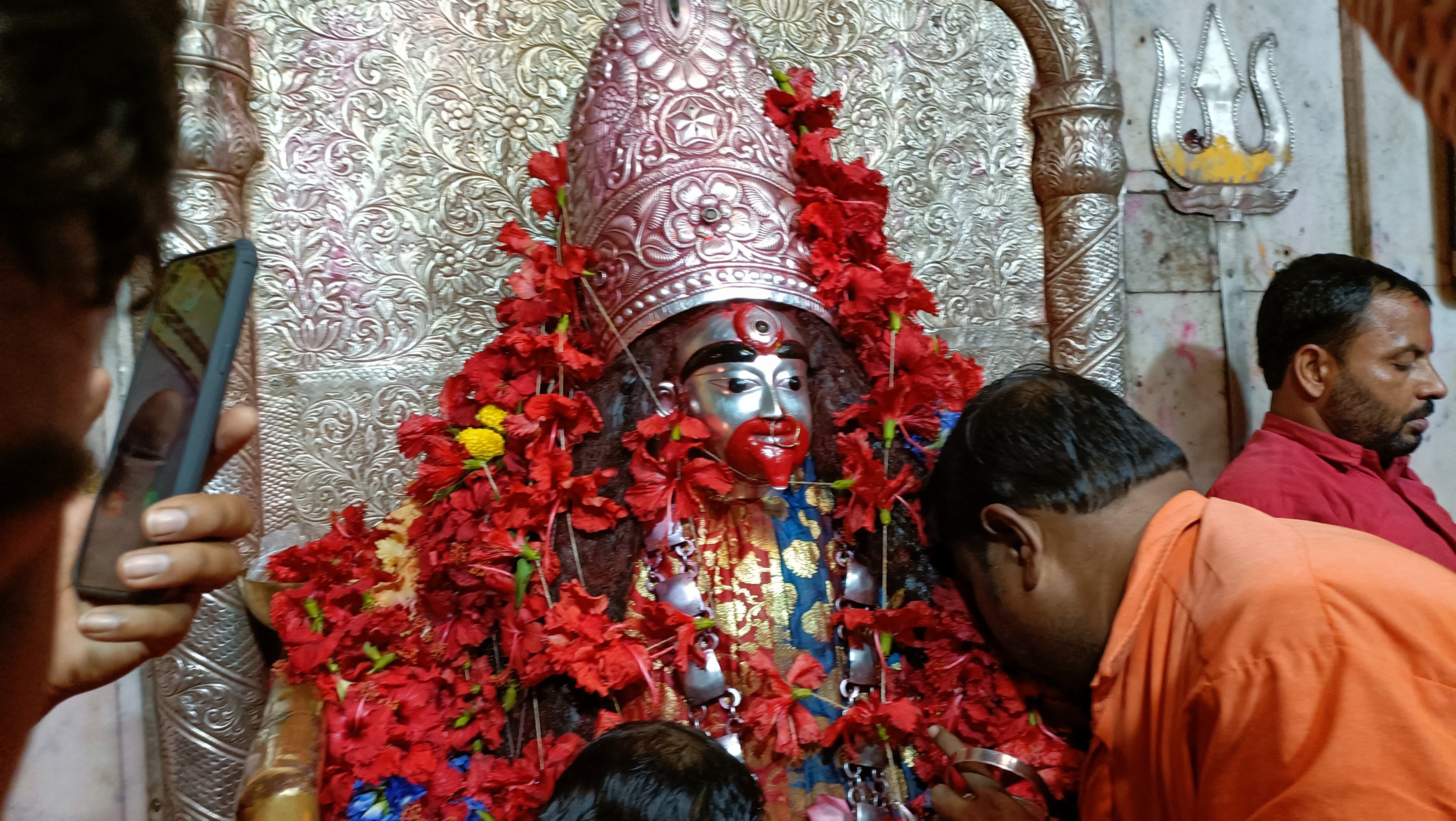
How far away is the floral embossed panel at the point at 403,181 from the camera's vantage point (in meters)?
2.75

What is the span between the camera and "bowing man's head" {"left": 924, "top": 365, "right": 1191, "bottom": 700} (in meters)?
1.72

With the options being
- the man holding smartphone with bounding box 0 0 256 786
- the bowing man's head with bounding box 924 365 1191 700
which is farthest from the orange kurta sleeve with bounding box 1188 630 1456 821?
the man holding smartphone with bounding box 0 0 256 786

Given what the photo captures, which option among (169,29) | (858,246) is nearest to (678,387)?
(858,246)

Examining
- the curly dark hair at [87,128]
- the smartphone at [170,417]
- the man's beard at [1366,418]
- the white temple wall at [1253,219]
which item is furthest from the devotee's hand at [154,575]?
the white temple wall at [1253,219]

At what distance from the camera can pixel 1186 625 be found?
4.81 feet

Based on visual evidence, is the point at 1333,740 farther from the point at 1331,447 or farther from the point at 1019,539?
the point at 1331,447

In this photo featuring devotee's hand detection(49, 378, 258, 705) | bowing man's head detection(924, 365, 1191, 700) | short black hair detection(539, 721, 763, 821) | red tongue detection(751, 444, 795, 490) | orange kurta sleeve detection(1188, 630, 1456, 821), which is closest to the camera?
devotee's hand detection(49, 378, 258, 705)

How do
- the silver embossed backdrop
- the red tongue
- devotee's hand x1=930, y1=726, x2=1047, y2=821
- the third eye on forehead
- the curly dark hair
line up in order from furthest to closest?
1. the silver embossed backdrop
2. the third eye on forehead
3. the red tongue
4. devotee's hand x1=930, y1=726, x2=1047, y2=821
5. the curly dark hair

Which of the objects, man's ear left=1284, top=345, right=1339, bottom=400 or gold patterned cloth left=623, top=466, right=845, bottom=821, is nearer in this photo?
gold patterned cloth left=623, top=466, right=845, bottom=821

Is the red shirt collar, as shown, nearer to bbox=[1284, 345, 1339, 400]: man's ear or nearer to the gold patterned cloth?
bbox=[1284, 345, 1339, 400]: man's ear

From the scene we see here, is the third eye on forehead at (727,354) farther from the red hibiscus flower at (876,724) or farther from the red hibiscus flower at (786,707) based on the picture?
the red hibiscus flower at (876,724)

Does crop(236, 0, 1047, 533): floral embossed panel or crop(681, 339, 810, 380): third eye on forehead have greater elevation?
crop(236, 0, 1047, 533): floral embossed panel

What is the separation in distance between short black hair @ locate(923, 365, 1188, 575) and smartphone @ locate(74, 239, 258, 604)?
1.40 m

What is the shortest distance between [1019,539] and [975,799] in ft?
1.85
